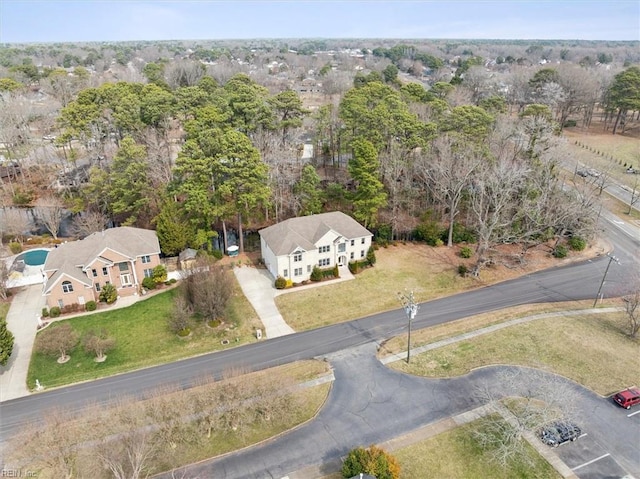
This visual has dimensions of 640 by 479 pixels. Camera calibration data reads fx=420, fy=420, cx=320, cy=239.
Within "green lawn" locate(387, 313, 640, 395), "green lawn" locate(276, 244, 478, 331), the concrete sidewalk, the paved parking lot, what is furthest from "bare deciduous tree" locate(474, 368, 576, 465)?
the concrete sidewalk

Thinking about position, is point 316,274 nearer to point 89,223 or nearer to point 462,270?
point 462,270

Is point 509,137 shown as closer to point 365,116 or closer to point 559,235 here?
point 559,235

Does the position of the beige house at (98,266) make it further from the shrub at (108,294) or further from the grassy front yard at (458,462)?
the grassy front yard at (458,462)

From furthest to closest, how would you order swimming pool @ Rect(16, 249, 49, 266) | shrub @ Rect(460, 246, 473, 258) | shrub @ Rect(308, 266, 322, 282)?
shrub @ Rect(460, 246, 473, 258) < swimming pool @ Rect(16, 249, 49, 266) < shrub @ Rect(308, 266, 322, 282)

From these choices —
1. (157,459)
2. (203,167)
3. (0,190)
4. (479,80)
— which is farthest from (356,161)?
(479,80)

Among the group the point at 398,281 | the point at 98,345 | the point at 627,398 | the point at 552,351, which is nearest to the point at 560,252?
the point at 552,351

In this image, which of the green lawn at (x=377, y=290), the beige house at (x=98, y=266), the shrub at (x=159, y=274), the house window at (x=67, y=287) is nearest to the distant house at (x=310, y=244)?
the green lawn at (x=377, y=290)

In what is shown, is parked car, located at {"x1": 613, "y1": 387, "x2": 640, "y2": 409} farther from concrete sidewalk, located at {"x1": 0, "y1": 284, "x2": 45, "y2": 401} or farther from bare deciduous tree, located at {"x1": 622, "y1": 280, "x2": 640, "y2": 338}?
concrete sidewalk, located at {"x1": 0, "y1": 284, "x2": 45, "y2": 401}
